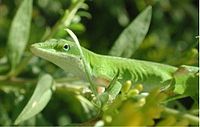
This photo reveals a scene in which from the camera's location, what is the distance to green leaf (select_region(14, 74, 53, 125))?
4.41ft

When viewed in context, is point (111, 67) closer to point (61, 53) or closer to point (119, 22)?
point (61, 53)

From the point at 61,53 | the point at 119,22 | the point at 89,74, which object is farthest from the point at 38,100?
the point at 119,22

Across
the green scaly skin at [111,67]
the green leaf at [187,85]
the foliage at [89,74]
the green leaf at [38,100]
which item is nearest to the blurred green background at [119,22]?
the foliage at [89,74]

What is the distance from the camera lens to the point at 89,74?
47.8 inches

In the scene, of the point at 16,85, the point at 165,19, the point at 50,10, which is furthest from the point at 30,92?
the point at 165,19

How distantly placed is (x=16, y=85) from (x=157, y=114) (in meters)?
1.03

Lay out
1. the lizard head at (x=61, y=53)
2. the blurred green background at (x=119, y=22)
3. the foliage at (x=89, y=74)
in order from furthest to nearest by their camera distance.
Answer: the blurred green background at (x=119, y=22), the lizard head at (x=61, y=53), the foliage at (x=89, y=74)

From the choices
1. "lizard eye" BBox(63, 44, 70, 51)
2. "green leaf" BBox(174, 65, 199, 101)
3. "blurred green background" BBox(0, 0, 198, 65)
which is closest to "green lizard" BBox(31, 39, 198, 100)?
"lizard eye" BBox(63, 44, 70, 51)

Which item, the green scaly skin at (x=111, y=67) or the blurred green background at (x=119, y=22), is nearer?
the green scaly skin at (x=111, y=67)

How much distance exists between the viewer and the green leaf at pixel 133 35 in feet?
5.71

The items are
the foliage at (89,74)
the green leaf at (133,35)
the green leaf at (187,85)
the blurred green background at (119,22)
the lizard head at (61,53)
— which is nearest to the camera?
the foliage at (89,74)

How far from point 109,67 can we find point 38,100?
338 millimetres

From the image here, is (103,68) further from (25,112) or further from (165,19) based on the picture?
(165,19)

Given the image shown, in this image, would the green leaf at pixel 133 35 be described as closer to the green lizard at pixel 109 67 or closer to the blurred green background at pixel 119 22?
the green lizard at pixel 109 67
